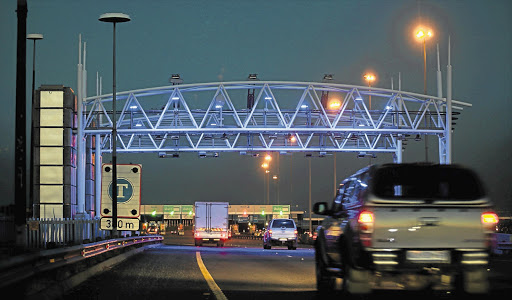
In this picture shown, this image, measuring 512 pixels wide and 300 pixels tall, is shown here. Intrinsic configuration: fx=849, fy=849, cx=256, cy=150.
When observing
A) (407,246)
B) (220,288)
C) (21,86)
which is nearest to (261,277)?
(220,288)

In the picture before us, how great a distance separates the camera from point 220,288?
16141 mm

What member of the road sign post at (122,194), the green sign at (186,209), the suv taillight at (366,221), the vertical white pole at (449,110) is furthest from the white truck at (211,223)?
the green sign at (186,209)

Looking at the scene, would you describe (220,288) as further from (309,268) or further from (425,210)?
(309,268)

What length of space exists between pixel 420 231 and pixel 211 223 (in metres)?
45.8

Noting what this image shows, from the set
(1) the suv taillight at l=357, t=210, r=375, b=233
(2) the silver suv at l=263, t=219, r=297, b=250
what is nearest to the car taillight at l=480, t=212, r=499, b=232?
(1) the suv taillight at l=357, t=210, r=375, b=233

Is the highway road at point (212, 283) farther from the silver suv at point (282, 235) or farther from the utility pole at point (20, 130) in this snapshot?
the silver suv at point (282, 235)

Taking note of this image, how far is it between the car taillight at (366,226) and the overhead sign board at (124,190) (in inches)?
769

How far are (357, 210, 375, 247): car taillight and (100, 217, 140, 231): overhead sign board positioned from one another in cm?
2059

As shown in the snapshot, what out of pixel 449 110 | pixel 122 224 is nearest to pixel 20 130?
pixel 122 224

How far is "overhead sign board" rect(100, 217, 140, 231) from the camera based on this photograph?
104 feet

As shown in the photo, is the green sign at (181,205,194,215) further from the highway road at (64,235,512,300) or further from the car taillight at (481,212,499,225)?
the car taillight at (481,212,499,225)

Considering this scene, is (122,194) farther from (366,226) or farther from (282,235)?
(366,226)

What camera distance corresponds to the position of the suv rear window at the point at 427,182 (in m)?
12.1

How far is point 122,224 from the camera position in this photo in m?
31.7
